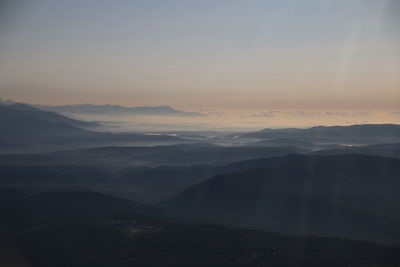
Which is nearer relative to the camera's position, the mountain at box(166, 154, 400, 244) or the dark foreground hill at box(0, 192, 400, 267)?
the dark foreground hill at box(0, 192, 400, 267)

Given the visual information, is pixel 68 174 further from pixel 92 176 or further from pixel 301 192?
pixel 301 192

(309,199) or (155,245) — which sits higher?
(309,199)

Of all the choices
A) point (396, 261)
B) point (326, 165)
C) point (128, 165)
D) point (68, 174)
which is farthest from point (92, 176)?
point (396, 261)

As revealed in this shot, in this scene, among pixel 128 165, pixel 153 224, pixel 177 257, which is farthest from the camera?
pixel 128 165

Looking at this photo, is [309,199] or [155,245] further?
[309,199]
